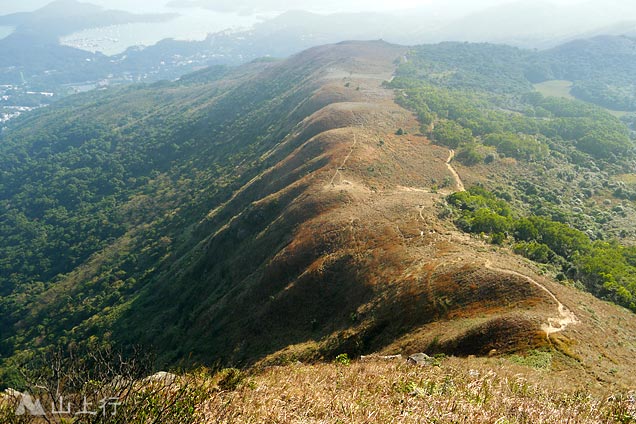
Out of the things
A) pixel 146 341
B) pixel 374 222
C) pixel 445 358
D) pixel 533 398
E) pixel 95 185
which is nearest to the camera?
pixel 533 398

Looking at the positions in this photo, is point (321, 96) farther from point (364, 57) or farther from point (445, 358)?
point (445, 358)

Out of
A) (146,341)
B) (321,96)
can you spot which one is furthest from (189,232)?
(321,96)

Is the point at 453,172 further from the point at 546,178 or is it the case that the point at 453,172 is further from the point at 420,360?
the point at 420,360

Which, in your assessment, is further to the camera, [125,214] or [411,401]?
[125,214]

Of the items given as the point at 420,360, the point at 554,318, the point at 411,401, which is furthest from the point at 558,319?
the point at 411,401

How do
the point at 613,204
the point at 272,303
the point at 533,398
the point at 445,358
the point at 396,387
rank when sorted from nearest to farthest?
the point at 533,398
the point at 396,387
the point at 445,358
the point at 272,303
the point at 613,204

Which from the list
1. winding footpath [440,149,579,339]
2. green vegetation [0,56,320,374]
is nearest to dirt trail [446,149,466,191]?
green vegetation [0,56,320,374]
